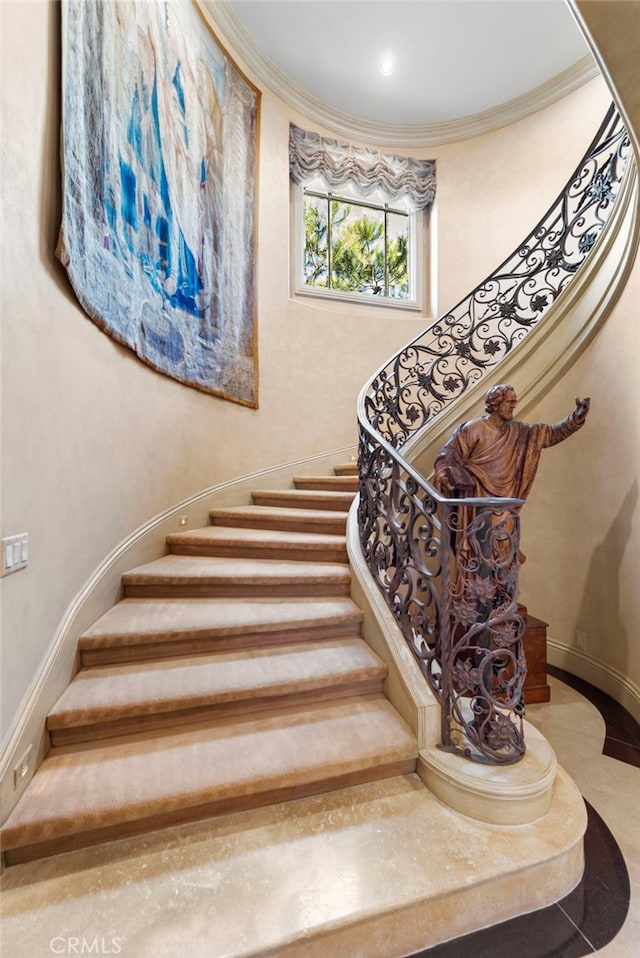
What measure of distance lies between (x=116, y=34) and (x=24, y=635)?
355cm

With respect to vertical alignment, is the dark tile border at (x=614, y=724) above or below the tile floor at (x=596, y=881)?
below

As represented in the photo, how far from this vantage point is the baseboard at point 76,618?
1.62 meters

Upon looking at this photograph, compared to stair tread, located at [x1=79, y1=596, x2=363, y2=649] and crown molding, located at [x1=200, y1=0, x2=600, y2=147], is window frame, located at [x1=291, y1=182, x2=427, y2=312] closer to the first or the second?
crown molding, located at [x1=200, y1=0, x2=600, y2=147]

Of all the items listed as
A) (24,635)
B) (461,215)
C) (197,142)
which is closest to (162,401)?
(24,635)

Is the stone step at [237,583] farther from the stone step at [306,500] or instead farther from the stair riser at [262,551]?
the stone step at [306,500]

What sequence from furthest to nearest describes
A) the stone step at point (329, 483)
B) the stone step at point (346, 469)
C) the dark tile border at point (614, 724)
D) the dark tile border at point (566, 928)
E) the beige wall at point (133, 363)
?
1. the stone step at point (346, 469)
2. the stone step at point (329, 483)
3. the dark tile border at point (614, 724)
4. the beige wall at point (133, 363)
5. the dark tile border at point (566, 928)

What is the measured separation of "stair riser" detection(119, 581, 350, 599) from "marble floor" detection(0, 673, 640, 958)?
1.16m

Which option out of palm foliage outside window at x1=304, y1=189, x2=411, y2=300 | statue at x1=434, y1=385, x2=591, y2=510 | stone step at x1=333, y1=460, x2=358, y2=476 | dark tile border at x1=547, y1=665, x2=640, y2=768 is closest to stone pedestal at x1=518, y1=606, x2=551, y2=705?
dark tile border at x1=547, y1=665, x2=640, y2=768

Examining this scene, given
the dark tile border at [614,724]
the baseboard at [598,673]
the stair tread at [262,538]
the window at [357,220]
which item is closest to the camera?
the dark tile border at [614,724]

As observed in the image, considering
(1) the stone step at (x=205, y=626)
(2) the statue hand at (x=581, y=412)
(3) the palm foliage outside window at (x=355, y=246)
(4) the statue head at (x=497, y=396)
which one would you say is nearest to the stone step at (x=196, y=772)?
(1) the stone step at (x=205, y=626)

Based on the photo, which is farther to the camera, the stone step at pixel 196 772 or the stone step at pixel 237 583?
the stone step at pixel 237 583

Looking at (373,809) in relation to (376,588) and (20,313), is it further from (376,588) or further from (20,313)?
(20,313)

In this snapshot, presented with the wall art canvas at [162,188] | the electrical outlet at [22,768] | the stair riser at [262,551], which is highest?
the wall art canvas at [162,188]

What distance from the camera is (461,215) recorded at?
581cm
